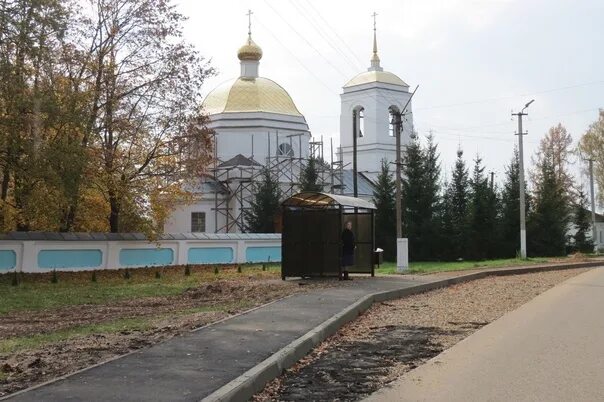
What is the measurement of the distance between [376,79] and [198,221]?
20.4 meters

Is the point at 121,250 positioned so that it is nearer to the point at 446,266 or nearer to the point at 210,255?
the point at 210,255

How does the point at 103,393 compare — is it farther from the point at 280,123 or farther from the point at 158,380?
the point at 280,123

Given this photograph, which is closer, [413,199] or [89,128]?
[89,128]

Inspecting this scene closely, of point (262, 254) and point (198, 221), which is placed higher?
point (198, 221)

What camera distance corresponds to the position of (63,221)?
26.6 meters

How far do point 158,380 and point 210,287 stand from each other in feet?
37.0

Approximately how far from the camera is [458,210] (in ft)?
151

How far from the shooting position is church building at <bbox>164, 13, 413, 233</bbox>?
49.4 metres

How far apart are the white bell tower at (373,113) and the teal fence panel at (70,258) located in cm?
3598

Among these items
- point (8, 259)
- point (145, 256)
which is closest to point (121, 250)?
point (145, 256)

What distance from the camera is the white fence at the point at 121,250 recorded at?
22.6 m

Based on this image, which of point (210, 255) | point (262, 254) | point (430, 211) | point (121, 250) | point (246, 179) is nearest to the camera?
point (121, 250)

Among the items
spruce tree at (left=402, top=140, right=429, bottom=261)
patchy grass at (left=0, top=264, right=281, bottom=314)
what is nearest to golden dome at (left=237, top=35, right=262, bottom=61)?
spruce tree at (left=402, top=140, right=429, bottom=261)

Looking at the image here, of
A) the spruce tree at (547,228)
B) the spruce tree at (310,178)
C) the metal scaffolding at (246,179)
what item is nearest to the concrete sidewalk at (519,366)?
the spruce tree at (310,178)
